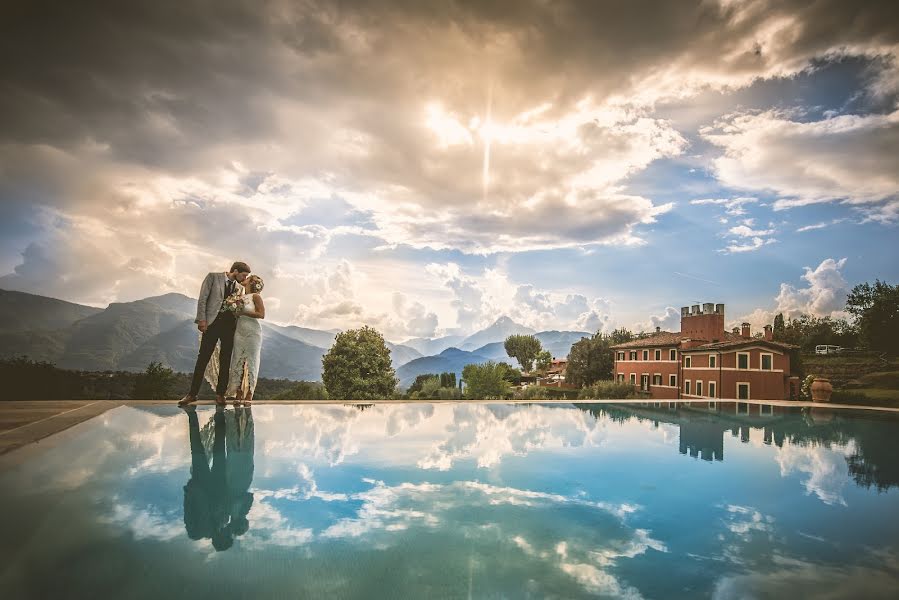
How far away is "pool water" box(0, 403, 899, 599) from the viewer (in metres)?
2.35

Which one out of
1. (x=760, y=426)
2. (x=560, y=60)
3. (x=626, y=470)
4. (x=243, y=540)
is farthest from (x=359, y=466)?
(x=560, y=60)

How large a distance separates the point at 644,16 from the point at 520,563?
68.4 ft

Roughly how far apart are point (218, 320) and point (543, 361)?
96.1 m

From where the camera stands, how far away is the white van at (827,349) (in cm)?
5470

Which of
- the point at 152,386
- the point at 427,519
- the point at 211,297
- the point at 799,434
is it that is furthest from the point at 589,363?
the point at 427,519

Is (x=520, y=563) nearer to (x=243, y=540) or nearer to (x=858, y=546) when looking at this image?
(x=243, y=540)

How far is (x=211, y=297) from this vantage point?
857cm

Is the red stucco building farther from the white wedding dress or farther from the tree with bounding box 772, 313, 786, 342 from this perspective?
the white wedding dress

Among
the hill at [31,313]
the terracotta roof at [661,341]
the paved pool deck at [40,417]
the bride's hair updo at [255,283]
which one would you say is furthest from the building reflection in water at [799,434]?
the hill at [31,313]

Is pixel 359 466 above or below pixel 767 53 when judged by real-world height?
below

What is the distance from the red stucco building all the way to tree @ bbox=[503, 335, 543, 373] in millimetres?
47599

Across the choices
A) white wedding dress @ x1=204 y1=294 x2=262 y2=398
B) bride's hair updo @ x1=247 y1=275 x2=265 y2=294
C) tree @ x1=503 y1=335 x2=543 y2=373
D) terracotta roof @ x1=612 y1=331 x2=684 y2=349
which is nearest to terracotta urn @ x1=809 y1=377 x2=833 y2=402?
terracotta roof @ x1=612 y1=331 x2=684 y2=349

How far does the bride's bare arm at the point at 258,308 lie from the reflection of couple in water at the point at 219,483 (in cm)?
239

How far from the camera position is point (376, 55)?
21.0m
